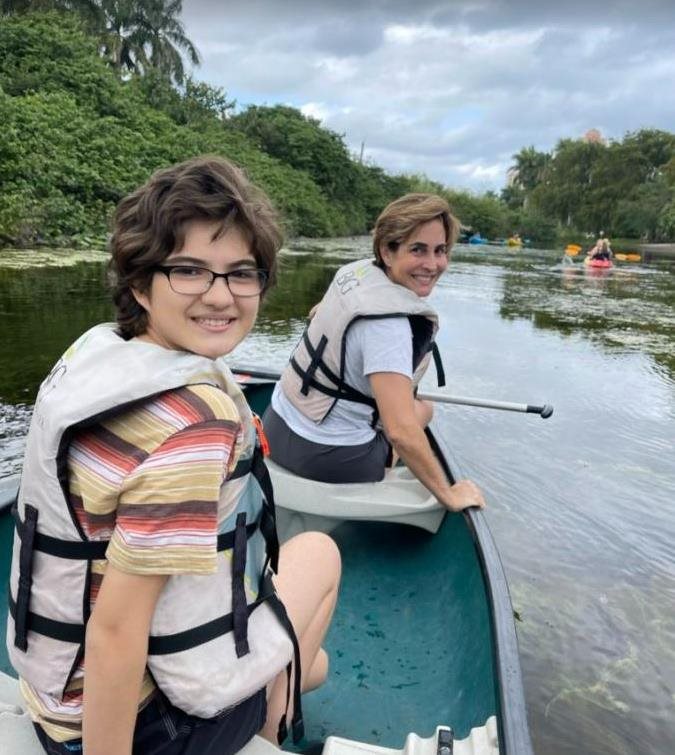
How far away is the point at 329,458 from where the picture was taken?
2391mm

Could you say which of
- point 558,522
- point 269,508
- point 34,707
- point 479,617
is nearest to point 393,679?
point 479,617

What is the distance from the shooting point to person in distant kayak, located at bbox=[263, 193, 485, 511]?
2168 mm

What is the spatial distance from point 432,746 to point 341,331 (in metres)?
1.32

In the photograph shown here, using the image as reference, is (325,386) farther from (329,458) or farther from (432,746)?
(432,746)

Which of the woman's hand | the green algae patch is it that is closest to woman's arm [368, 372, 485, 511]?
the woman's hand

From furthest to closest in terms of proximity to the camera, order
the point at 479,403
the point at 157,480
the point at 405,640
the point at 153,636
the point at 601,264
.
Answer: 1. the point at 601,264
2. the point at 479,403
3. the point at 405,640
4. the point at 153,636
5. the point at 157,480

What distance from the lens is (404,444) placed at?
215cm

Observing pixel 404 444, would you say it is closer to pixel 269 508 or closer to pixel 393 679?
pixel 393 679

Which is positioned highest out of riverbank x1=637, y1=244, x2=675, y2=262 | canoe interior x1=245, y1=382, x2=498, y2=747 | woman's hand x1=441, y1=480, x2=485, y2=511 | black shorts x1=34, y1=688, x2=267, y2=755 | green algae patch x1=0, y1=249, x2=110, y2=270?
black shorts x1=34, y1=688, x2=267, y2=755

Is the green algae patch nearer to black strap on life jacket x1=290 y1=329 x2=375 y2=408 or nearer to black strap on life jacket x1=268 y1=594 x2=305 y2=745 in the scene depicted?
black strap on life jacket x1=290 y1=329 x2=375 y2=408

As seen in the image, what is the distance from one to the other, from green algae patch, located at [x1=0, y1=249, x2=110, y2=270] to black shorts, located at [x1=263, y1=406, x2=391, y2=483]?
8.94 meters

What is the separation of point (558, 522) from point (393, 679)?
196 cm

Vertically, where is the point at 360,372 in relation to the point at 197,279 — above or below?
below

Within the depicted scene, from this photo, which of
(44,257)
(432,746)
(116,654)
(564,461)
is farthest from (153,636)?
(44,257)
